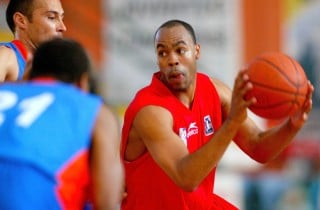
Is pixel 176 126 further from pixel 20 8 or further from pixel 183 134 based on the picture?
pixel 20 8

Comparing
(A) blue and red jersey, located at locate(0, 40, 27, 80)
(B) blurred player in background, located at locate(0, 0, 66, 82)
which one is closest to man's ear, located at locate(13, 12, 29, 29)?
(B) blurred player in background, located at locate(0, 0, 66, 82)

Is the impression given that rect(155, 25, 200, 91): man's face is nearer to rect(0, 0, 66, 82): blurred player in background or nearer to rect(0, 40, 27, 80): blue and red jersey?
rect(0, 0, 66, 82): blurred player in background

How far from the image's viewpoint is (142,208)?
7.66 metres

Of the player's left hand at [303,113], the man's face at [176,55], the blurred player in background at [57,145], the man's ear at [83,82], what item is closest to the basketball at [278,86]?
the player's left hand at [303,113]

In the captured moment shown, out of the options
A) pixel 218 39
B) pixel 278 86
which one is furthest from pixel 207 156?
pixel 218 39

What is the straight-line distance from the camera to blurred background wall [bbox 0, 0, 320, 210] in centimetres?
1574

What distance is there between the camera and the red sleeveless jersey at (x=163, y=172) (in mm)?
7484

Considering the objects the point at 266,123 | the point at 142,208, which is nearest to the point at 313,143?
the point at 266,123

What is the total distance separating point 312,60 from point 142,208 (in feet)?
28.9

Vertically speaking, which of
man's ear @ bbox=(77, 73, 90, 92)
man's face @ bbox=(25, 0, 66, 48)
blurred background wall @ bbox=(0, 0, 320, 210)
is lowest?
blurred background wall @ bbox=(0, 0, 320, 210)

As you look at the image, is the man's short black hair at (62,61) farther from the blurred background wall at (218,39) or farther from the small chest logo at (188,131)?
the blurred background wall at (218,39)

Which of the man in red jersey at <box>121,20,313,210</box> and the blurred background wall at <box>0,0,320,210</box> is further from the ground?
the man in red jersey at <box>121,20,313,210</box>

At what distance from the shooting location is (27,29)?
317 inches

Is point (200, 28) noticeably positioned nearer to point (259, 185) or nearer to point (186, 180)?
point (259, 185)
